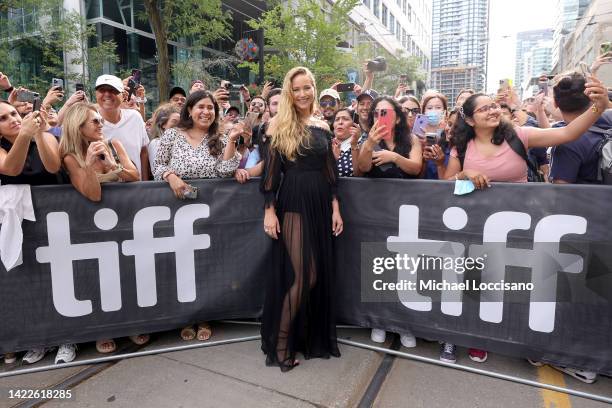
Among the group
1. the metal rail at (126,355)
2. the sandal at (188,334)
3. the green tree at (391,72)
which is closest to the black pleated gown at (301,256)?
the metal rail at (126,355)

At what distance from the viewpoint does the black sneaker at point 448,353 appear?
3.33m

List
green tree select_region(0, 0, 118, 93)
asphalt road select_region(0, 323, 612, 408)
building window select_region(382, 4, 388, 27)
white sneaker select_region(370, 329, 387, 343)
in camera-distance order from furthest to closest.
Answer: building window select_region(382, 4, 388, 27) < green tree select_region(0, 0, 118, 93) < white sneaker select_region(370, 329, 387, 343) < asphalt road select_region(0, 323, 612, 408)

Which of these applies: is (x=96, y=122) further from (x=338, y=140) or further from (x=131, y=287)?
(x=338, y=140)

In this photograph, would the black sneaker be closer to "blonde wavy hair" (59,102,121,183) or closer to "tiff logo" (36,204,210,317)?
"tiff logo" (36,204,210,317)

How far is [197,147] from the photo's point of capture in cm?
379

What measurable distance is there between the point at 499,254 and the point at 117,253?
2.90 metres

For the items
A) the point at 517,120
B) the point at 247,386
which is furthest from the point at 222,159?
the point at 517,120

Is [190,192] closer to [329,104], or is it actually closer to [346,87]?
[329,104]

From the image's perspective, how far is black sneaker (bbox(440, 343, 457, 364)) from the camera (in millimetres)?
3335

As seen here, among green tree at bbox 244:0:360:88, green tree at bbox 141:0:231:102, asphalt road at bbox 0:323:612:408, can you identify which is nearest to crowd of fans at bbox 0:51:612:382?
asphalt road at bbox 0:323:612:408

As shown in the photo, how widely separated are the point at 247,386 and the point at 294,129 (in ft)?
5.97

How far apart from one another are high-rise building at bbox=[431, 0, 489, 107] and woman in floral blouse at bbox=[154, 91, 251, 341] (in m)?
119

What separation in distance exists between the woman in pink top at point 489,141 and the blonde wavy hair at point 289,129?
3.96 ft

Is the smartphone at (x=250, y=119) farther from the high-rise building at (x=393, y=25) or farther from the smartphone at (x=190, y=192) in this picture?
the high-rise building at (x=393, y=25)
